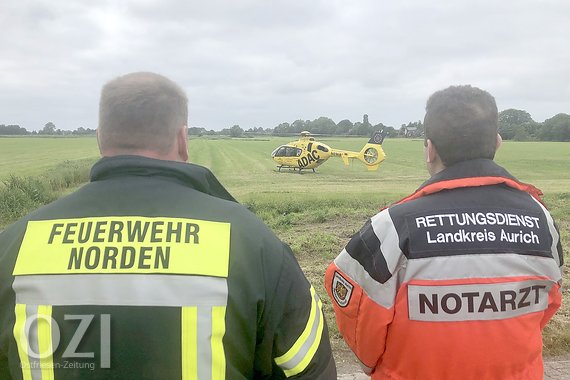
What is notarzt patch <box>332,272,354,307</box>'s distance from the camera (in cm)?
235

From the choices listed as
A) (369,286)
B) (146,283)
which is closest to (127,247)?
(146,283)

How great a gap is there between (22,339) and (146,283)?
0.43m

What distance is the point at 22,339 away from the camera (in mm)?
1502

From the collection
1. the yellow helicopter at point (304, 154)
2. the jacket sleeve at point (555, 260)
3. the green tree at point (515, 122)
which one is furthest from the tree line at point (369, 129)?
the jacket sleeve at point (555, 260)

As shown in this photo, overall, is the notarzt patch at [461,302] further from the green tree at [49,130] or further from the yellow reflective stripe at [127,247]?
the green tree at [49,130]

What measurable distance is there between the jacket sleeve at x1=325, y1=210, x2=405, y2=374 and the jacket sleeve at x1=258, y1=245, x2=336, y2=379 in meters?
0.57

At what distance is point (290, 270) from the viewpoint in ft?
5.31

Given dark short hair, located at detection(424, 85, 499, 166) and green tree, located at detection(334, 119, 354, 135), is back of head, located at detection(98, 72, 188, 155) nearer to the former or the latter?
dark short hair, located at detection(424, 85, 499, 166)

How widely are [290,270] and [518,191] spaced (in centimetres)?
127

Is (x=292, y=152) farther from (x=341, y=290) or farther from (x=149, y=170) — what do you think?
(x=149, y=170)

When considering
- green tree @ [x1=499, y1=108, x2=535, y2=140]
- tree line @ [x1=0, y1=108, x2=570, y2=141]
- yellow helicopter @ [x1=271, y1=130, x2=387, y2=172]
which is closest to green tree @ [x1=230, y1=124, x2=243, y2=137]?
tree line @ [x1=0, y1=108, x2=570, y2=141]

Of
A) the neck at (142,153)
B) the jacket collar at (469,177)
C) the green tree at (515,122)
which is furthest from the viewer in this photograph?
the green tree at (515,122)

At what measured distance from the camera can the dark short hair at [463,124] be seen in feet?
7.45

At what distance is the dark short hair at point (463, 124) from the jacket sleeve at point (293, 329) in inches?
40.7
